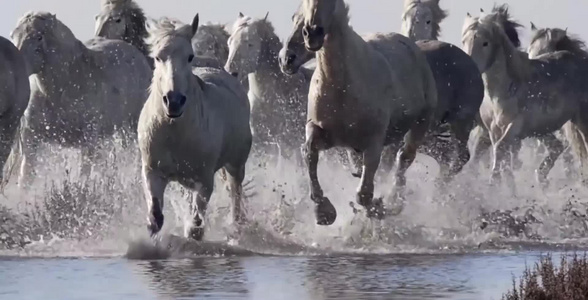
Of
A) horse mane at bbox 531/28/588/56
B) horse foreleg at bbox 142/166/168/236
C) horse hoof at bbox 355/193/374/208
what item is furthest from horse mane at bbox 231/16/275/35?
horse foreleg at bbox 142/166/168/236

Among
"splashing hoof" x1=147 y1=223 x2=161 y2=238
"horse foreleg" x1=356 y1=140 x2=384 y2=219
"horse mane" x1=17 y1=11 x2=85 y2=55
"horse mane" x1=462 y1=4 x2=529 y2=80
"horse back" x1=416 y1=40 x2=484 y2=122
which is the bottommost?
"splashing hoof" x1=147 y1=223 x2=161 y2=238

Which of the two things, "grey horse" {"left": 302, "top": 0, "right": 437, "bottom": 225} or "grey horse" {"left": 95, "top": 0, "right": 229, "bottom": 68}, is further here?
"grey horse" {"left": 95, "top": 0, "right": 229, "bottom": 68}

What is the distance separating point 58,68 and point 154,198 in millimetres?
5219

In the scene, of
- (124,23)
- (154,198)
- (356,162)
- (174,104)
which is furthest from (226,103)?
(124,23)

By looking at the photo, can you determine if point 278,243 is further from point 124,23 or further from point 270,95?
point 124,23

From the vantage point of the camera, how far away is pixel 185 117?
1395 cm

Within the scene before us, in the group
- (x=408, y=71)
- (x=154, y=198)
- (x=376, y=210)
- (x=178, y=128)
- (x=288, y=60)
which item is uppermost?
(x=408, y=71)

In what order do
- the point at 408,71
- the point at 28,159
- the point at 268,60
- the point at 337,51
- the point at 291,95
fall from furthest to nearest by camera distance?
the point at 291,95
the point at 268,60
the point at 28,159
the point at 408,71
the point at 337,51

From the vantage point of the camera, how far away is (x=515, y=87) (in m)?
22.0

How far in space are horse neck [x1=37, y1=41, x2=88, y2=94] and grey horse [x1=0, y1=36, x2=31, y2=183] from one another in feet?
5.33

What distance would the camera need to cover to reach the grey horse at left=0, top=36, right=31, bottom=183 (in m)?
16.6

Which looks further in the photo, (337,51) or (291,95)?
(291,95)

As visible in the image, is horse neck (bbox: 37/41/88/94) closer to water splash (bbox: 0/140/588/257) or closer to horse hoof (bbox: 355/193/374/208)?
water splash (bbox: 0/140/588/257)

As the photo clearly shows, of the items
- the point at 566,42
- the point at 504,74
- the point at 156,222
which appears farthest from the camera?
the point at 566,42
